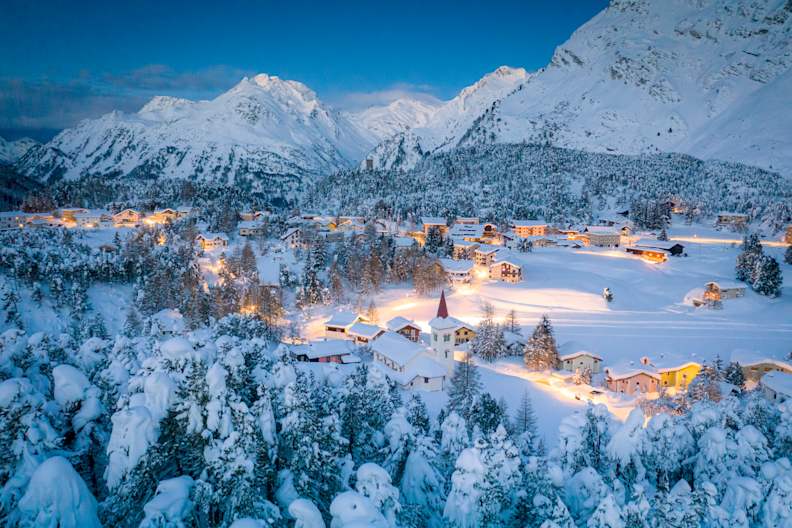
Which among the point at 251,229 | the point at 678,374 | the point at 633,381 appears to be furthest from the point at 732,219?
the point at 251,229

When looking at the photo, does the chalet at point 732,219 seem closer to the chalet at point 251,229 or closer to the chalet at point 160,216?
the chalet at point 251,229

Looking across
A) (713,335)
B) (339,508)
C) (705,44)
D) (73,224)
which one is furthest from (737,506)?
(705,44)

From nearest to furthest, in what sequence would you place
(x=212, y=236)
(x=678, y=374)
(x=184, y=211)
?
(x=678, y=374) < (x=212, y=236) < (x=184, y=211)

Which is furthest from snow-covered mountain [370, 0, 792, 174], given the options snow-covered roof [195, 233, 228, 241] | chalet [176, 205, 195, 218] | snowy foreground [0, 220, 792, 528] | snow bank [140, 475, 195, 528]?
snow bank [140, 475, 195, 528]

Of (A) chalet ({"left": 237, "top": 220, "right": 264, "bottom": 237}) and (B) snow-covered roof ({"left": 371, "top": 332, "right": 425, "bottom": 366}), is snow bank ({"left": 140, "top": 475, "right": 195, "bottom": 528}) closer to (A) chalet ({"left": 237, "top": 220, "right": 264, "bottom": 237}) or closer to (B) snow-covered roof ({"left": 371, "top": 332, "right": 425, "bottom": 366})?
(B) snow-covered roof ({"left": 371, "top": 332, "right": 425, "bottom": 366})

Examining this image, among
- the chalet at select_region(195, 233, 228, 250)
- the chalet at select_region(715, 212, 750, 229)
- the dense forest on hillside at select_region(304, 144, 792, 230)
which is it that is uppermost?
the dense forest on hillside at select_region(304, 144, 792, 230)

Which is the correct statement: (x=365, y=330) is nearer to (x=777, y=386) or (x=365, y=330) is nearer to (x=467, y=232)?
(x=777, y=386)
